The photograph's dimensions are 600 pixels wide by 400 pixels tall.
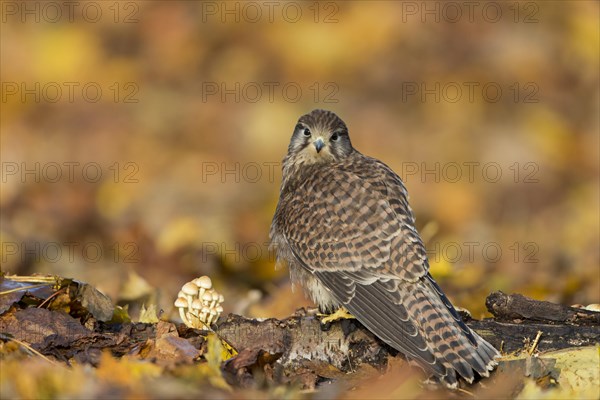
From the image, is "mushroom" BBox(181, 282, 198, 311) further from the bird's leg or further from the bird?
the bird

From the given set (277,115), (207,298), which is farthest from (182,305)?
(277,115)

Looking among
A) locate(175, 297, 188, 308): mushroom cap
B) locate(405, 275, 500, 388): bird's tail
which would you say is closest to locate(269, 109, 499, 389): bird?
locate(405, 275, 500, 388): bird's tail

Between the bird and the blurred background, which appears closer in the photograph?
the bird

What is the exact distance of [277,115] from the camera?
10.1 meters

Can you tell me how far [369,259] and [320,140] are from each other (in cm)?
128

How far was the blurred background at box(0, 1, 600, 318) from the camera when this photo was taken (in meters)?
9.06

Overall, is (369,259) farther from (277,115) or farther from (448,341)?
(277,115)

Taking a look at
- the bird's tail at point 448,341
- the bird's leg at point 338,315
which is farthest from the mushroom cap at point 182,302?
the bird's tail at point 448,341

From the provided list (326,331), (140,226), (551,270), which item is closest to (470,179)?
(551,270)

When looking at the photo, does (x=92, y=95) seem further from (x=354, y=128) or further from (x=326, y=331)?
(x=326, y=331)

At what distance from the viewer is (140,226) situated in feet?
28.3

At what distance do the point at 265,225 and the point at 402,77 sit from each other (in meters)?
2.44

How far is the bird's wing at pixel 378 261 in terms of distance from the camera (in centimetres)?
467

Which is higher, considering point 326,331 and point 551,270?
point 326,331
